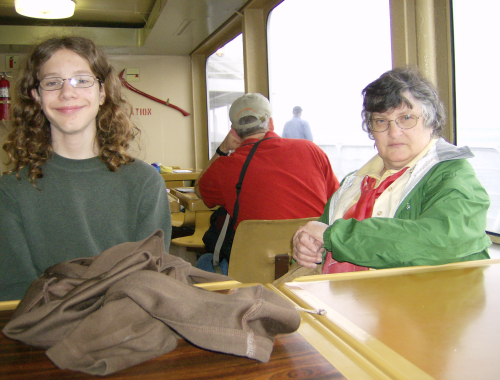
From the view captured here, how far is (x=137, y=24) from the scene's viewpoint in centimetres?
600

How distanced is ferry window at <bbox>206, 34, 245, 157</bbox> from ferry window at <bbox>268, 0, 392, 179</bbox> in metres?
1.03

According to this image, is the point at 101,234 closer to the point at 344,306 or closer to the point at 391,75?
the point at 344,306

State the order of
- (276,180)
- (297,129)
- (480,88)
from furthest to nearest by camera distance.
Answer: (297,129) < (276,180) < (480,88)

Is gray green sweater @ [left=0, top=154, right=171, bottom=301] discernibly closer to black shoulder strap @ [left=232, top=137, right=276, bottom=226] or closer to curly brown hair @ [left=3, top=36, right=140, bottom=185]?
curly brown hair @ [left=3, top=36, right=140, bottom=185]

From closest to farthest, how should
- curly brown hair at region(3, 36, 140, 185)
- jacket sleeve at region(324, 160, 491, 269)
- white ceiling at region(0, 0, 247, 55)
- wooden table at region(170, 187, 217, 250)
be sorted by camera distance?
jacket sleeve at region(324, 160, 491, 269) → curly brown hair at region(3, 36, 140, 185) → wooden table at region(170, 187, 217, 250) → white ceiling at region(0, 0, 247, 55)

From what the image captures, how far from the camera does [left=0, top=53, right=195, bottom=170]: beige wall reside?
20.4ft

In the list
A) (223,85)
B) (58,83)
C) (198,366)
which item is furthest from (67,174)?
(223,85)

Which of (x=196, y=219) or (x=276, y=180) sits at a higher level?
(x=276, y=180)

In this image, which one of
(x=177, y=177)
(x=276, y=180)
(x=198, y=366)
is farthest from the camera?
(x=177, y=177)

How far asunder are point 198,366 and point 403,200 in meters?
0.89

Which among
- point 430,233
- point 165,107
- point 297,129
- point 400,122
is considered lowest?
point 430,233

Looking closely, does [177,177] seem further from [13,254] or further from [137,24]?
[13,254]

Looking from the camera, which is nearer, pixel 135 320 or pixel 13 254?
pixel 135 320

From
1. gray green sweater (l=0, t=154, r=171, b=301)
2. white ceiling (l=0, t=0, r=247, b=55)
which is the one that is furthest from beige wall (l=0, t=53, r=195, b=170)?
gray green sweater (l=0, t=154, r=171, b=301)
